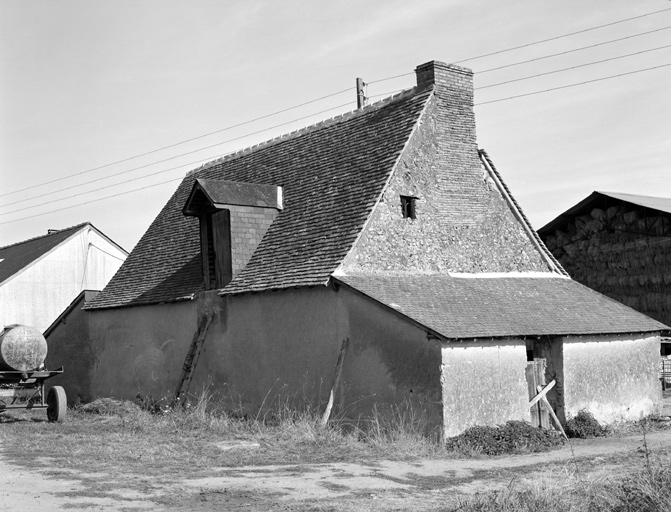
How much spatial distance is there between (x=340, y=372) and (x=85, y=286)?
86.4 ft

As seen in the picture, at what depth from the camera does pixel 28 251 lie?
4288cm

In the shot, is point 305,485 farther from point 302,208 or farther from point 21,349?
point 302,208

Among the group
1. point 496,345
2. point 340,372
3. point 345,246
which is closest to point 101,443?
point 340,372

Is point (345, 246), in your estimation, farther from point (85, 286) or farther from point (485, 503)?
point (85, 286)

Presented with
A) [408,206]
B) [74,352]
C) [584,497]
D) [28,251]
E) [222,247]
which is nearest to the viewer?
[584,497]

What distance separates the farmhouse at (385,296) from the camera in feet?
53.8

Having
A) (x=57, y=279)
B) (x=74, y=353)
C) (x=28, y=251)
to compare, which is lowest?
(x=74, y=353)

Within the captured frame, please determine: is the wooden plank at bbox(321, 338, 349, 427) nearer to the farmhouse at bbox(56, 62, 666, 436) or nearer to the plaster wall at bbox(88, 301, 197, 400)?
the farmhouse at bbox(56, 62, 666, 436)

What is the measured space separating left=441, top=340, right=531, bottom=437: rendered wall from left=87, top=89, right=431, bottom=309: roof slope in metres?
3.39

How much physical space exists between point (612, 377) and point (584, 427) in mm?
1875

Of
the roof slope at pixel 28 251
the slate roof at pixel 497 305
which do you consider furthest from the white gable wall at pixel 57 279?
the slate roof at pixel 497 305

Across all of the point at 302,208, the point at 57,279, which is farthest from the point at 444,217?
the point at 57,279

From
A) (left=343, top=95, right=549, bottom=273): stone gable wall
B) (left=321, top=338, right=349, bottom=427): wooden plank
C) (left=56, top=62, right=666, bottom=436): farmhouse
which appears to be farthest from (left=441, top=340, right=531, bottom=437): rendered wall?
(left=343, top=95, right=549, bottom=273): stone gable wall

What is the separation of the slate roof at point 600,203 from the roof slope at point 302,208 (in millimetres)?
10885
